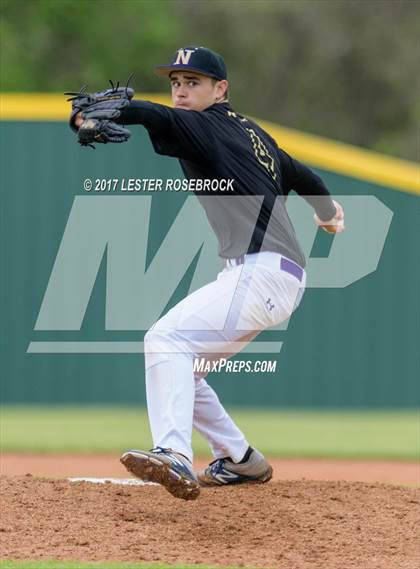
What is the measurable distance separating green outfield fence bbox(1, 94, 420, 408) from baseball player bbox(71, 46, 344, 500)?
5870mm

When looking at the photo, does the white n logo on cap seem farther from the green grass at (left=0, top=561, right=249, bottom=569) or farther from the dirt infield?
the dirt infield

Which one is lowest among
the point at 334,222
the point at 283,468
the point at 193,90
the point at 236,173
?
the point at 283,468

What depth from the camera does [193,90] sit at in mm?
5508

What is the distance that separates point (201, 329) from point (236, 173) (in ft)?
2.56

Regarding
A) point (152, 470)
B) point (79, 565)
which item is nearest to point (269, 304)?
point (152, 470)

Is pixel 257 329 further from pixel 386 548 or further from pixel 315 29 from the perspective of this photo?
pixel 315 29

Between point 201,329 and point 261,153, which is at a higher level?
point 261,153

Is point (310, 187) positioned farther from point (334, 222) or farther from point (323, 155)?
point (323, 155)

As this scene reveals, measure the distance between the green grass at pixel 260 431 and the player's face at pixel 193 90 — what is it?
177 inches

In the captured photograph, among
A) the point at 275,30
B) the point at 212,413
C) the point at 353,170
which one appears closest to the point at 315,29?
the point at 275,30

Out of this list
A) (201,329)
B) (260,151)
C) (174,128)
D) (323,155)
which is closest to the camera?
(174,128)

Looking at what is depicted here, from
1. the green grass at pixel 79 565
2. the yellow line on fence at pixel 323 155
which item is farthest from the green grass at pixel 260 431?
the green grass at pixel 79 565

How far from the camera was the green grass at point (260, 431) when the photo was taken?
9.62 meters

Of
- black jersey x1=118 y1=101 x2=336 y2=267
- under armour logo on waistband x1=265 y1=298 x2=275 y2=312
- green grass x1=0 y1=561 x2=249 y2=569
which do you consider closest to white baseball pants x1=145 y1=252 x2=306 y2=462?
under armour logo on waistband x1=265 y1=298 x2=275 y2=312
